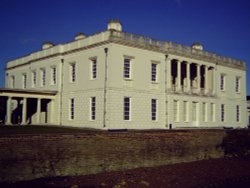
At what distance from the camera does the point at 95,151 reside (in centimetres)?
1594

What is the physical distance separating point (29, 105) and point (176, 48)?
1963 centimetres

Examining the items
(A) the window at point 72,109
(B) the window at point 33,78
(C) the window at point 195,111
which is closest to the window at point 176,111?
(C) the window at point 195,111

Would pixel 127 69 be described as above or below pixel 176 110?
above

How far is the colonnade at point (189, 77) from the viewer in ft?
128

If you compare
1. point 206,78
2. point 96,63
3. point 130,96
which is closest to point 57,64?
point 96,63

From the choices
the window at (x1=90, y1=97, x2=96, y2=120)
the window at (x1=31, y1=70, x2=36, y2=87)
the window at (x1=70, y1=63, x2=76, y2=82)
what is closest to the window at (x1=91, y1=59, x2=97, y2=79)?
the window at (x1=90, y1=97, x2=96, y2=120)

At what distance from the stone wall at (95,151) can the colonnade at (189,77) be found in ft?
53.5

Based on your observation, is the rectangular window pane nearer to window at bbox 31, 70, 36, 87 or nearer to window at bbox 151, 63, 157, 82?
window at bbox 151, 63, 157, 82

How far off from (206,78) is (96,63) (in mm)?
16962

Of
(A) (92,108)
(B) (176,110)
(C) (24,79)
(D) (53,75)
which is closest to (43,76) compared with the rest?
(D) (53,75)

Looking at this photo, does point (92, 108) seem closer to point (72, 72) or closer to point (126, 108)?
point (126, 108)

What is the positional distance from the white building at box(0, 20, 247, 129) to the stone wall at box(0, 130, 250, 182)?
1192 cm

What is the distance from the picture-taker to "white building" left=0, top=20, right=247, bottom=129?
107ft

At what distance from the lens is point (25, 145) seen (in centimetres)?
1353
